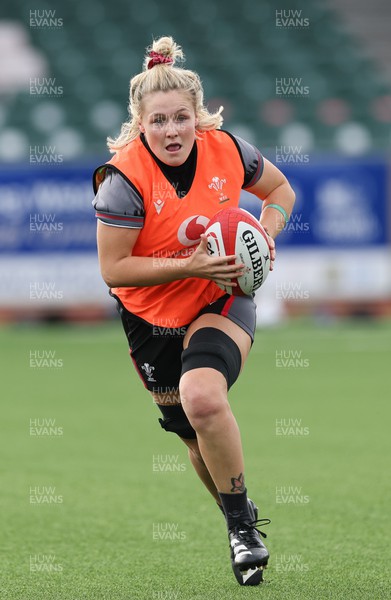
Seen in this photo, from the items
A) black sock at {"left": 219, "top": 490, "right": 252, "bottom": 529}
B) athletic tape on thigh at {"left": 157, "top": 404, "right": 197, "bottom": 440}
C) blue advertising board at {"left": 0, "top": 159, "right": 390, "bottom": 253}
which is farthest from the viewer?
blue advertising board at {"left": 0, "top": 159, "right": 390, "bottom": 253}

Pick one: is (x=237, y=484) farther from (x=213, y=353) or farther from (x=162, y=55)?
(x=162, y=55)

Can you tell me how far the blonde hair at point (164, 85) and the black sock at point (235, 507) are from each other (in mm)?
1479

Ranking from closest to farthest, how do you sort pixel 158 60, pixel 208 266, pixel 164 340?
pixel 208 266
pixel 158 60
pixel 164 340

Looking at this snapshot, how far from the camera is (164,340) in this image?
4605mm

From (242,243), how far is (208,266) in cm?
20

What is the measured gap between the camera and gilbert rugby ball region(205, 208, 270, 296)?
4324 mm

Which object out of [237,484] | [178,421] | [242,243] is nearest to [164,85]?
[242,243]

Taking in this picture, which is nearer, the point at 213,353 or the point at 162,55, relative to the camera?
the point at 213,353

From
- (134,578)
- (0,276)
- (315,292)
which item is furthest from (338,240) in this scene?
(134,578)

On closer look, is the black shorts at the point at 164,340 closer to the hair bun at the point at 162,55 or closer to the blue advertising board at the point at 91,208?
the hair bun at the point at 162,55

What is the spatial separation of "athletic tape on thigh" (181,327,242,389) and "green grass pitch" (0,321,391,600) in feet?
2.69

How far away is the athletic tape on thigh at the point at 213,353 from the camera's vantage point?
4281mm

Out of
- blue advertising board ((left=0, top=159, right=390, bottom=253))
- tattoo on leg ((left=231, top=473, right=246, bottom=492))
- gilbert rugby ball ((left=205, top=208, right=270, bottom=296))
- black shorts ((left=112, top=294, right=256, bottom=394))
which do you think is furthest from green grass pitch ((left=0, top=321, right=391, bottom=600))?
blue advertising board ((left=0, top=159, right=390, bottom=253))

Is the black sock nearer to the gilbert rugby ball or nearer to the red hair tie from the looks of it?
the gilbert rugby ball
